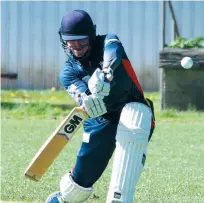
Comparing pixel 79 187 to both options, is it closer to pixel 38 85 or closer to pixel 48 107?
pixel 48 107

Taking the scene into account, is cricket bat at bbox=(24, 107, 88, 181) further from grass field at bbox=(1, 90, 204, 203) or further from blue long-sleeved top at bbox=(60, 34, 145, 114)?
grass field at bbox=(1, 90, 204, 203)

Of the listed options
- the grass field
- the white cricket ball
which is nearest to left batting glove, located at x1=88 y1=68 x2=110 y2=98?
the grass field

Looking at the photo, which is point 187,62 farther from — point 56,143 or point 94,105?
point 94,105

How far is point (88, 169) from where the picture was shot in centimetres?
594

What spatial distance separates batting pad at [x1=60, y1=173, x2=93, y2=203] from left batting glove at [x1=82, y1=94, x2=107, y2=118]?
74cm

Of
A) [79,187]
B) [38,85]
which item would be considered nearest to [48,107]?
[38,85]

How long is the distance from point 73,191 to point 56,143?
545 mm

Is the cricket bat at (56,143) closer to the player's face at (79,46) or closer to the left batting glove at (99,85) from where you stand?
the left batting glove at (99,85)

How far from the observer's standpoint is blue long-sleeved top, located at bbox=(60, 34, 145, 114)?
5715mm

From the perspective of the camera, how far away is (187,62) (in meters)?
14.1

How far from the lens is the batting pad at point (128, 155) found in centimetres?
545

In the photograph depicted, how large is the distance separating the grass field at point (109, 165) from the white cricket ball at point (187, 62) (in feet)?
2.94

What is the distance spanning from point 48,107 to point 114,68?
1025 centimetres

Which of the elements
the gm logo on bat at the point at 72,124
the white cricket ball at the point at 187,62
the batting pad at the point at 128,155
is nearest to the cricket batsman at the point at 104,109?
the batting pad at the point at 128,155
